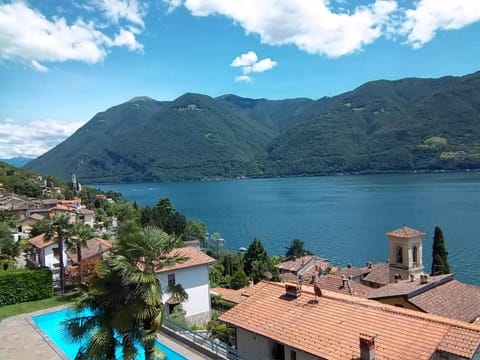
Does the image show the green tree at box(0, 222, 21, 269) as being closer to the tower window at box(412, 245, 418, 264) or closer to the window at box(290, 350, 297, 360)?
the window at box(290, 350, 297, 360)

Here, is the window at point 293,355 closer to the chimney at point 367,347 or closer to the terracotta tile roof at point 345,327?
the terracotta tile roof at point 345,327

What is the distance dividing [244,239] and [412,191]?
4124 inches

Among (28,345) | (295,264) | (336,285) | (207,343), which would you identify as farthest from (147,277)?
(295,264)

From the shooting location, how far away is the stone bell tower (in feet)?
111

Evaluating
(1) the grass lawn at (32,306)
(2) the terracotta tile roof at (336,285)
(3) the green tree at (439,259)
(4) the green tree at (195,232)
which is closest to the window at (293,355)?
(1) the grass lawn at (32,306)

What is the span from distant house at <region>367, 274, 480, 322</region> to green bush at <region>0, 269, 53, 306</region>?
21297 mm

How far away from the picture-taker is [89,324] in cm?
1188

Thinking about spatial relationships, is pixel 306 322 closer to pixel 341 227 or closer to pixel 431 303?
pixel 431 303

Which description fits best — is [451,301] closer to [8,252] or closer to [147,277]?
[147,277]

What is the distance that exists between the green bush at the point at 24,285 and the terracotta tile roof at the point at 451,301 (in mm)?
23072

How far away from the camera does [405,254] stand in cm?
3425

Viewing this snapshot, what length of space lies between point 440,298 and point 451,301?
1.66ft

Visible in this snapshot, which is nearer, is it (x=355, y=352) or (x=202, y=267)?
(x=355, y=352)

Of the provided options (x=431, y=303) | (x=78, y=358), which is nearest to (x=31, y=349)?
(x=78, y=358)
